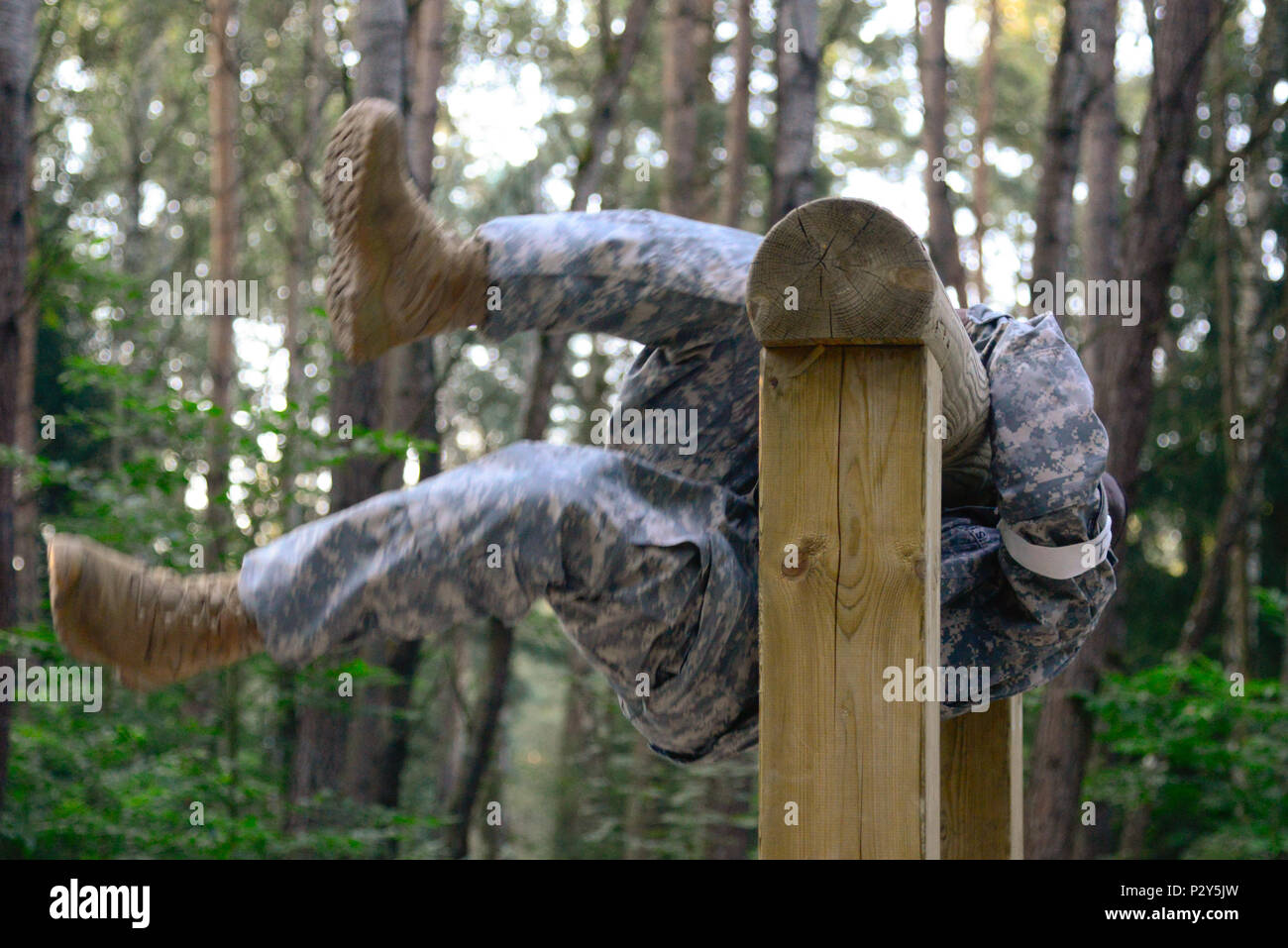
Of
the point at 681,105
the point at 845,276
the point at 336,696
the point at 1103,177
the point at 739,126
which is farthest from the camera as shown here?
the point at 739,126

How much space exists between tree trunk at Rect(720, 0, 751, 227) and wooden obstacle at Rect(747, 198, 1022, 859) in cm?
800

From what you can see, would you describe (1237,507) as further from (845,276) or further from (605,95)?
(845,276)

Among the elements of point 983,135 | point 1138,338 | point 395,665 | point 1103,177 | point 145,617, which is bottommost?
point 395,665

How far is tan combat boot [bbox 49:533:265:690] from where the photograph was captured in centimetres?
183

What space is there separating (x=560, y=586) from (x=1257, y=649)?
9.55 metres

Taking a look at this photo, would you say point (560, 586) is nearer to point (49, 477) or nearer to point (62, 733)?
point (49, 477)

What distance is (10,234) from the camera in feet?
14.7

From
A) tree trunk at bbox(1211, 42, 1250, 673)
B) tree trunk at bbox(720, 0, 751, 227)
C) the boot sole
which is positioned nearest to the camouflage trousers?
the boot sole

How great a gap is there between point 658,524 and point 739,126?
8.48 m

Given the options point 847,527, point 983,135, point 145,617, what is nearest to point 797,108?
point 847,527

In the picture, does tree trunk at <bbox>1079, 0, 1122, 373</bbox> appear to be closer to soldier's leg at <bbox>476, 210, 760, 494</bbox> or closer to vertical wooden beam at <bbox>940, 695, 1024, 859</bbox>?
vertical wooden beam at <bbox>940, 695, 1024, 859</bbox>

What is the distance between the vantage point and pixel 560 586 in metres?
1.96
